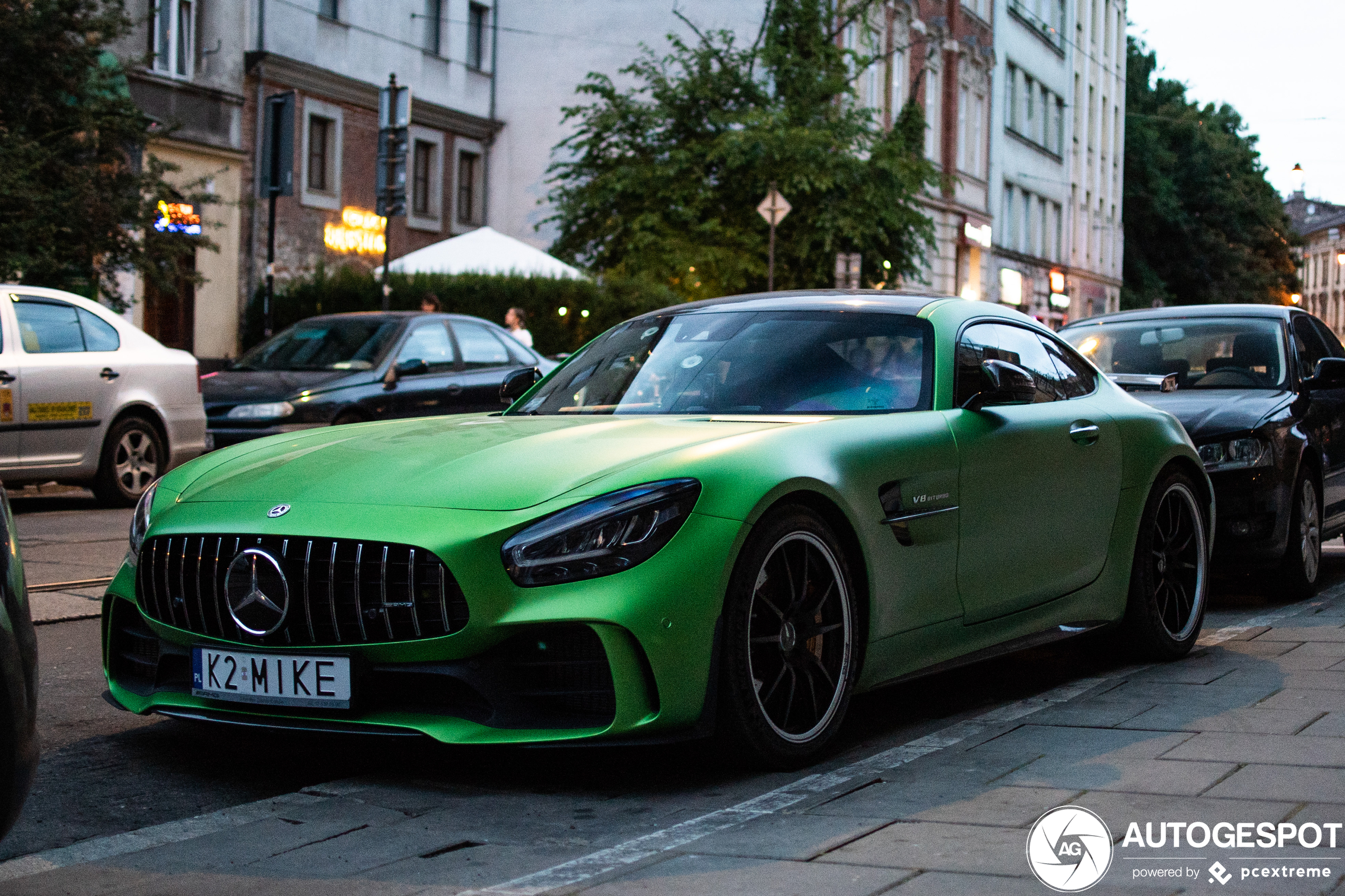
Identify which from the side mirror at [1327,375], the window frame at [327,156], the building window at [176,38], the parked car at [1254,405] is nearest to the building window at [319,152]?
the window frame at [327,156]

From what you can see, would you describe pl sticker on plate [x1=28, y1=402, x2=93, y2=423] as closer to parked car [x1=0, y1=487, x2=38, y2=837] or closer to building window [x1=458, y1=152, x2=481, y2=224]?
parked car [x1=0, y1=487, x2=38, y2=837]

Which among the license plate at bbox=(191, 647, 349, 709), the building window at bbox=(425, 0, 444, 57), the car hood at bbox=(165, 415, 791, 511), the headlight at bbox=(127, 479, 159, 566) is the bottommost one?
the license plate at bbox=(191, 647, 349, 709)

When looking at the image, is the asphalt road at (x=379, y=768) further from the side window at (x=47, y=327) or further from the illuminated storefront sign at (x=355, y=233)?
the illuminated storefront sign at (x=355, y=233)

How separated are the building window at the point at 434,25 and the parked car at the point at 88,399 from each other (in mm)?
21697

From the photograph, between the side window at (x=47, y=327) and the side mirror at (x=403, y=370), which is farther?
the side mirror at (x=403, y=370)

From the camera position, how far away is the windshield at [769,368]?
5.21 m

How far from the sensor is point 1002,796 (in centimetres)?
411

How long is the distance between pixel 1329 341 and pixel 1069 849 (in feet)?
23.2

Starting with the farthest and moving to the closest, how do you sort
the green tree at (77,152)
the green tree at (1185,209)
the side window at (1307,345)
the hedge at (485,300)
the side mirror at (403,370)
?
the green tree at (1185,209), the hedge at (485,300), the green tree at (77,152), the side mirror at (403,370), the side window at (1307,345)

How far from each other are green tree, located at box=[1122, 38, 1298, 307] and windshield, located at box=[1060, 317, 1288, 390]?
200 feet

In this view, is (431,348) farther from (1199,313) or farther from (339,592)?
(339,592)

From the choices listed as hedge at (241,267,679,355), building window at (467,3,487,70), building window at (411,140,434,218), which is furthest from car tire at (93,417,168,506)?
building window at (467,3,487,70)

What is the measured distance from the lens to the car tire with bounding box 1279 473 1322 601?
8.25 m

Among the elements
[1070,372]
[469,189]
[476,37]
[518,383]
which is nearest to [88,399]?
[518,383]
